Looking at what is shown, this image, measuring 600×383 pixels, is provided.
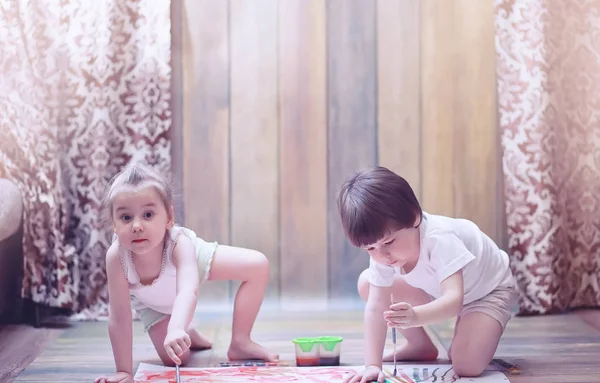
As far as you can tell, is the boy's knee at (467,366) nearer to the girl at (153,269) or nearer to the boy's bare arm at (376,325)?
the boy's bare arm at (376,325)

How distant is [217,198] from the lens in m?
2.41

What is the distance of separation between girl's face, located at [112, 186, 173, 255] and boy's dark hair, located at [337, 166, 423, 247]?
14.0 inches

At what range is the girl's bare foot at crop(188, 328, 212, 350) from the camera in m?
1.86

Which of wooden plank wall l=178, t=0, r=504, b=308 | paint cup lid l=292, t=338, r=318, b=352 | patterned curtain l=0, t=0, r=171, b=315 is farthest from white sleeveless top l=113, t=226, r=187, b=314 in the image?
wooden plank wall l=178, t=0, r=504, b=308

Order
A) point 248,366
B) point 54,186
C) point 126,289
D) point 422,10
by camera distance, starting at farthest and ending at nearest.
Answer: point 422,10 → point 54,186 → point 248,366 → point 126,289

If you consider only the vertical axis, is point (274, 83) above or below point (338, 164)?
above

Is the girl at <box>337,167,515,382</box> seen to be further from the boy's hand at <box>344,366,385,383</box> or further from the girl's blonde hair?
the girl's blonde hair

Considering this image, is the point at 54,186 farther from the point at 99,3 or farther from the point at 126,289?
the point at 126,289

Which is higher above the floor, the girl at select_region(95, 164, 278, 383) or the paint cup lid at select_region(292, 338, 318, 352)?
the girl at select_region(95, 164, 278, 383)

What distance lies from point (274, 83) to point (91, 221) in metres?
0.68

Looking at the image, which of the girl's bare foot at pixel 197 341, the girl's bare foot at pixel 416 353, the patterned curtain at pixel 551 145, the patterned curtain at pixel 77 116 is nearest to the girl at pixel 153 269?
the girl's bare foot at pixel 197 341

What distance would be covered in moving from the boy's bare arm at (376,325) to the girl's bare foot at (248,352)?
0.30 metres

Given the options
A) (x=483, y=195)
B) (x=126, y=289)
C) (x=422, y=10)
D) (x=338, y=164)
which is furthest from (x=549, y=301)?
(x=126, y=289)

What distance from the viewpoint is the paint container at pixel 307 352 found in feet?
5.38
